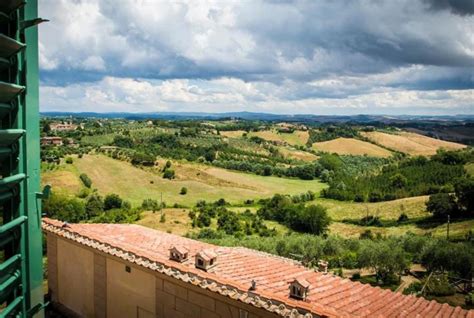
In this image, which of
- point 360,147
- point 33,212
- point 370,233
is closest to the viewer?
point 33,212

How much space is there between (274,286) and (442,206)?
162ft

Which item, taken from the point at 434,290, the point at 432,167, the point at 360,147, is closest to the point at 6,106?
the point at 434,290

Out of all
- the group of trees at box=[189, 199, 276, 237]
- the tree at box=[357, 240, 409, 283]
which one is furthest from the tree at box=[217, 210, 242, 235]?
the tree at box=[357, 240, 409, 283]

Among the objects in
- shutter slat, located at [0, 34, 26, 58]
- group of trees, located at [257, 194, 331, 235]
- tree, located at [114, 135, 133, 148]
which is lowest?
group of trees, located at [257, 194, 331, 235]

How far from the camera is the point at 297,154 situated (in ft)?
346

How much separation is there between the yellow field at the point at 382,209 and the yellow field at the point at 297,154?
3639 centimetres

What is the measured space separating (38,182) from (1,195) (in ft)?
1.14

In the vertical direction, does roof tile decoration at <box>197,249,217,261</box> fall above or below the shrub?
above

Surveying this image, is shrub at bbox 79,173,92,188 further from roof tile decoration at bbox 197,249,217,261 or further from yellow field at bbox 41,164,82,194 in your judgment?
roof tile decoration at bbox 197,249,217,261

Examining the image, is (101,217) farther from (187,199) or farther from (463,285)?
(463,285)

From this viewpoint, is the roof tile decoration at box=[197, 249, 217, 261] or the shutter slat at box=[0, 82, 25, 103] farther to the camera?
the roof tile decoration at box=[197, 249, 217, 261]

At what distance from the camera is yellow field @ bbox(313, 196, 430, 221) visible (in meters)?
56.2

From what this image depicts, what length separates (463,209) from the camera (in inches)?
2120

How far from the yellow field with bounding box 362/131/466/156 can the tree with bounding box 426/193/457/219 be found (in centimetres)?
5947
